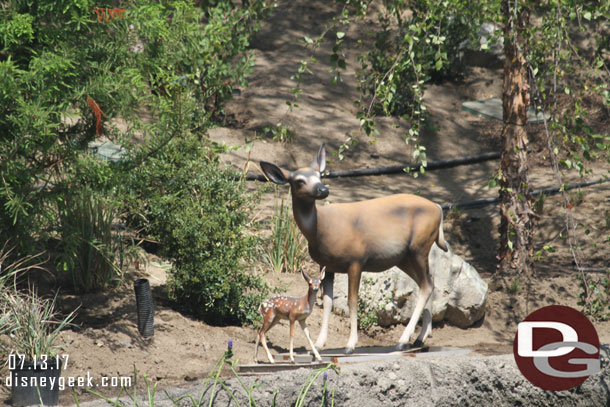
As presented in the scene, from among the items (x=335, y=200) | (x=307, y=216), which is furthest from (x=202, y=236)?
(x=335, y=200)

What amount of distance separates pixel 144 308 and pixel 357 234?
1.78 m

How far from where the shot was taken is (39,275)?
6.64 metres

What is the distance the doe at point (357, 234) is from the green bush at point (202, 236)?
106 cm

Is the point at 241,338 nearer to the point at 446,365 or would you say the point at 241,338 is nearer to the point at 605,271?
the point at 446,365

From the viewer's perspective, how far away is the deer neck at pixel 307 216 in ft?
17.9

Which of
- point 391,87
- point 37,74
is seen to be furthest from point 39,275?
point 391,87

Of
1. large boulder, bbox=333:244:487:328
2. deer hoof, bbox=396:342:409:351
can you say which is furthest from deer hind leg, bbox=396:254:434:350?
large boulder, bbox=333:244:487:328

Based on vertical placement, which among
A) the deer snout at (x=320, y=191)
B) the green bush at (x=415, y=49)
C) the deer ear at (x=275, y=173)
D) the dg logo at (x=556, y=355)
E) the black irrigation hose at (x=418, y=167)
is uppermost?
the green bush at (x=415, y=49)

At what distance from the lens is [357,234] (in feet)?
18.5

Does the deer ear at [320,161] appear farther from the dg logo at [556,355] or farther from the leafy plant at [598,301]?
the leafy plant at [598,301]

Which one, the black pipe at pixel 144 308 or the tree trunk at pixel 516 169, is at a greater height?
the tree trunk at pixel 516 169

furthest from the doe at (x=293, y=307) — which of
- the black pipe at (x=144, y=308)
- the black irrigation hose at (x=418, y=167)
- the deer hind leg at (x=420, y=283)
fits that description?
the black irrigation hose at (x=418, y=167)

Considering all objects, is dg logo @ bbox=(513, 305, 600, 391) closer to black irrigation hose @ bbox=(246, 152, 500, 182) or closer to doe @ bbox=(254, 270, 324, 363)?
doe @ bbox=(254, 270, 324, 363)

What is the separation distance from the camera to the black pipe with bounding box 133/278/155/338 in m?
5.93
